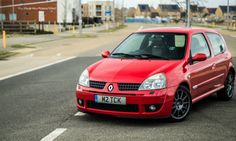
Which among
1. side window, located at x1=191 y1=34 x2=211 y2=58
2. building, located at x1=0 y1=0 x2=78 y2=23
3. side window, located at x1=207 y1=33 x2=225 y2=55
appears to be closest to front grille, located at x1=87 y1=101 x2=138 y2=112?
side window, located at x1=191 y1=34 x2=211 y2=58

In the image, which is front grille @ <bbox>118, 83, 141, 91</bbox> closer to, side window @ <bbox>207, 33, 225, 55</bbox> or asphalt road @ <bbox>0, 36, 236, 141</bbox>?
asphalt road @ <bbox>0, 36, 236, 141</bbox>

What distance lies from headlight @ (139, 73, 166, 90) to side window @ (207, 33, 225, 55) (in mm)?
2223

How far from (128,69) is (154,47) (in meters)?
1.01

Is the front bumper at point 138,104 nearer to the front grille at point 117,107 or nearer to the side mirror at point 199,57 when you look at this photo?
the front grille at point 117,107

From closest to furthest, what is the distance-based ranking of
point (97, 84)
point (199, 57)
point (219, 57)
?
point (97, 84) → point (199, 57) → point (219, 57)

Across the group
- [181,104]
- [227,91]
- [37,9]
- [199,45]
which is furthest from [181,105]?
[37,9]

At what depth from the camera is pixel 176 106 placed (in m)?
7.04

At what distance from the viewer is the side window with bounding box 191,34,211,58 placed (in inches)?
312

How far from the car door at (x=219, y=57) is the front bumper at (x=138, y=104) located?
1939mm

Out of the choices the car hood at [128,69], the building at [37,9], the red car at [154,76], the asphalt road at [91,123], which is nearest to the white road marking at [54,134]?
the asphalt road at [91,123]

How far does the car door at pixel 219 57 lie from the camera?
8.55m

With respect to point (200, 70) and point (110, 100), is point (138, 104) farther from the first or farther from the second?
point (200, 70)

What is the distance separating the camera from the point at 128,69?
22.8 feet

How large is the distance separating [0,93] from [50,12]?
8976 cm
